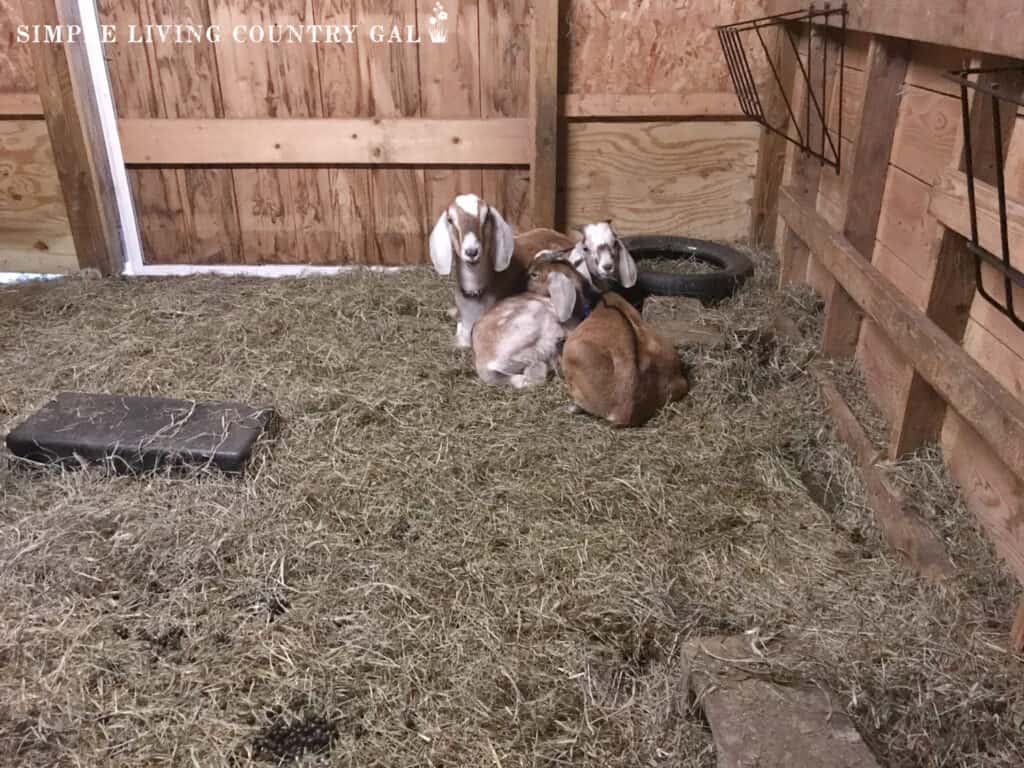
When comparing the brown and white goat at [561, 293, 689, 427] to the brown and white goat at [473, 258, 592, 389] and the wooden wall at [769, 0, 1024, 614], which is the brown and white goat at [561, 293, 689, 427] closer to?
the brown and white goat at [473, 258, 592, 389]

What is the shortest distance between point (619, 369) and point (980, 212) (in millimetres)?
1319

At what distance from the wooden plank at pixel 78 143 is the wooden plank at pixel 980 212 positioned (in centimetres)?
444

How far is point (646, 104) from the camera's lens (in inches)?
180

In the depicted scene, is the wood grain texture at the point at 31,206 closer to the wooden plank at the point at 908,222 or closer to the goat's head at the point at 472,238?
the goat's head at the point at 472,238

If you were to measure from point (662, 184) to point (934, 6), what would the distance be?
7.87 ft

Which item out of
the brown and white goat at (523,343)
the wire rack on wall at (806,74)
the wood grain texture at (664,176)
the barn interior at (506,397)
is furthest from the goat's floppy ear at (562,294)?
the wood grain texture at (664,176)

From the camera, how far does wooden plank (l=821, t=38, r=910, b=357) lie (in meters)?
3.00

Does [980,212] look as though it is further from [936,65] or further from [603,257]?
[603,257]

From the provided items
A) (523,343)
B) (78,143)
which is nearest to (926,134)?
(523,343)

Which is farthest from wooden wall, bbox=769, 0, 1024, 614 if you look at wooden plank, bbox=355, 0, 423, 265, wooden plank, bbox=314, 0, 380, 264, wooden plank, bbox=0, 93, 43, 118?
wooden plank, bbox=0, 93, 43, 118

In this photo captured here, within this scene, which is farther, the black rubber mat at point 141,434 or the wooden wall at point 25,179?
the wooden wall at point 25,179

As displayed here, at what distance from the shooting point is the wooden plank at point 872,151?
300cm

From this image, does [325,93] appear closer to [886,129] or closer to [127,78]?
[127,78]

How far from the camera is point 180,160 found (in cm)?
484
